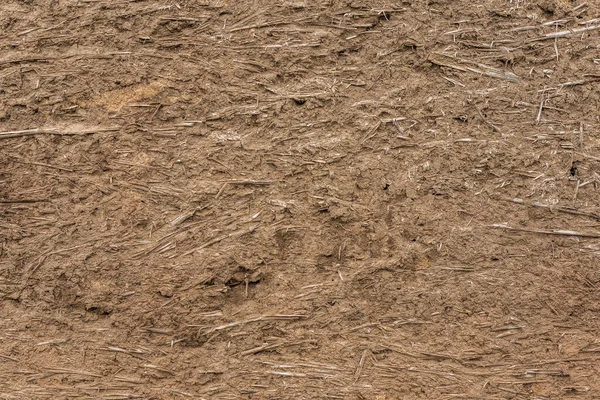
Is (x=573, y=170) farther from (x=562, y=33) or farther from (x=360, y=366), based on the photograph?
(x=360, y=366)

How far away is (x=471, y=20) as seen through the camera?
10.2 ft

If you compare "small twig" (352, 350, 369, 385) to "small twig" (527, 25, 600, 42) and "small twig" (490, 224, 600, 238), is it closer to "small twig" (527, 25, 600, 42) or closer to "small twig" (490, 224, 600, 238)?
"small twig" (490, 224, 600, 238)

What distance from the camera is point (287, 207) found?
9.96ft

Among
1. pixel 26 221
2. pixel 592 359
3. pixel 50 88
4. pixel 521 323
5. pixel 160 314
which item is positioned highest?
pixel 50 88

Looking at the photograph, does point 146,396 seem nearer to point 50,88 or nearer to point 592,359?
point 50,88

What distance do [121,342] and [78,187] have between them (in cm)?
82

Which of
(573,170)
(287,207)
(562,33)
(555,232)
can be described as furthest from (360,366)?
(562,33)

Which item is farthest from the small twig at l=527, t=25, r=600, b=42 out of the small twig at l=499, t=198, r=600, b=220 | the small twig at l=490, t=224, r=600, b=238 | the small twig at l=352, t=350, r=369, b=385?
the small twig at l=352, t=350, r=369, b=385

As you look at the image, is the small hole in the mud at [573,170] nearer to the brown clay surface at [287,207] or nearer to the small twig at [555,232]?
the brown clay surface at [287,207]

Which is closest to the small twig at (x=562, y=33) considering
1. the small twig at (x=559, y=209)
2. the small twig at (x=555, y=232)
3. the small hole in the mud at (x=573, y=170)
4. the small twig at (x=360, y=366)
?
the small hole in the mud at (x=573, y=170)

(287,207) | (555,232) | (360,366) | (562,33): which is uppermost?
(562,33)

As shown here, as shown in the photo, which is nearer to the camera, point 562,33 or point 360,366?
point 360,366

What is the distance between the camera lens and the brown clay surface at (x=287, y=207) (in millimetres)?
3008

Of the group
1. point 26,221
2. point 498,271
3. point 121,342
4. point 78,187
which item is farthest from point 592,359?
point 26,221
